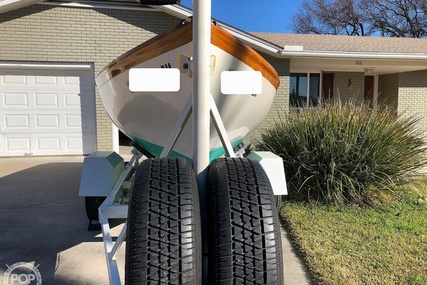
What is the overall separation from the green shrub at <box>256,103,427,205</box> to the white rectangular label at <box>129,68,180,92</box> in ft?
11.8

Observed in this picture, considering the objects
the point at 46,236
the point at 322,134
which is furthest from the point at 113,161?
the point at 322,134

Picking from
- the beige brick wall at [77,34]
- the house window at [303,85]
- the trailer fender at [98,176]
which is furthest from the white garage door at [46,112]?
the house window at [303,85]

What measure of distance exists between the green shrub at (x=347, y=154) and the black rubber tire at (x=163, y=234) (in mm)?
3838

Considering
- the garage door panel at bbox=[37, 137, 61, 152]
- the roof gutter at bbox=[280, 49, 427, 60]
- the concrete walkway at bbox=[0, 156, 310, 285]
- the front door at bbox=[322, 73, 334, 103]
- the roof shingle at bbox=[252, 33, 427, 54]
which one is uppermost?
the roof shingle at bbox=[252, 33, 427, 54]

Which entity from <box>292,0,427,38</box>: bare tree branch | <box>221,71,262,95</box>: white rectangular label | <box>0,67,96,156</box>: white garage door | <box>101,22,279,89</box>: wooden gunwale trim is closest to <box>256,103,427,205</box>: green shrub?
Result: <box>101,22,279,89</box>: wooden gunwale trim

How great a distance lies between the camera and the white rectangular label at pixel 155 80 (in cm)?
224

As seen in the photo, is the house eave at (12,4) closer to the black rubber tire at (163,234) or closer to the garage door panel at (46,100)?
the garage door panel at (46,100)

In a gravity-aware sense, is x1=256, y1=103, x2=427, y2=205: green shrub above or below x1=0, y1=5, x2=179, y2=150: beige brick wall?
below

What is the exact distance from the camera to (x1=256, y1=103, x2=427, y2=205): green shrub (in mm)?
5391

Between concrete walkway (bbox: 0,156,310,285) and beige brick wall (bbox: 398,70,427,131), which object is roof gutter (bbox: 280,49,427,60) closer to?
beige brick wall (bbox: 398,70,427,131)

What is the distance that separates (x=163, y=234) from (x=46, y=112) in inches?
350

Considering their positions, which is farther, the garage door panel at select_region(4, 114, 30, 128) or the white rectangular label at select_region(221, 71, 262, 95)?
the garage door panel at select_region(4, 114, 30, 128)

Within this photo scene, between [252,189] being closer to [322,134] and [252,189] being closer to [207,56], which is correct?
[207,56]

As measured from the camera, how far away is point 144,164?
212cm
